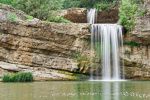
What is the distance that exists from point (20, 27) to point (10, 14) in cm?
203

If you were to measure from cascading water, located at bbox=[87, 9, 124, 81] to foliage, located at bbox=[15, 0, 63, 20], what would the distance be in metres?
7.24

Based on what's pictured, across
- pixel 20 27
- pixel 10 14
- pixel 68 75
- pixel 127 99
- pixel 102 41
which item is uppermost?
pixel 10 14

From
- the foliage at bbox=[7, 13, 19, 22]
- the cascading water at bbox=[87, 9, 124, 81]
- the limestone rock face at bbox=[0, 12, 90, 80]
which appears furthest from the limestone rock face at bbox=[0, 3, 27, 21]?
the cascading water at bbox=[87, 9, 124, 81]

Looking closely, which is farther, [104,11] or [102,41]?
[104,11]

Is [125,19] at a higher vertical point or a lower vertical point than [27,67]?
higher

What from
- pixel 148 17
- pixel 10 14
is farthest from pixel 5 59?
pixel 148 17

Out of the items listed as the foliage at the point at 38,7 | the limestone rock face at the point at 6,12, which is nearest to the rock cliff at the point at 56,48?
the limestone rock face at the point at 6,12

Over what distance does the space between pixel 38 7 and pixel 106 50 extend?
11.1m

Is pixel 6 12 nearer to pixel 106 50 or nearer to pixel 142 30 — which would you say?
pixel 106 50

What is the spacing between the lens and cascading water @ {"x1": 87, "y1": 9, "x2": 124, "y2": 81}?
81.3 ft

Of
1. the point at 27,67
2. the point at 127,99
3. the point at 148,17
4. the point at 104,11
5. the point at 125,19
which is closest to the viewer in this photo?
the point at 127,99

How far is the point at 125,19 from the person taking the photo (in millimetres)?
25672

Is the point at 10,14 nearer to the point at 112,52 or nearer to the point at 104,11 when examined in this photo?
the point at 112,52

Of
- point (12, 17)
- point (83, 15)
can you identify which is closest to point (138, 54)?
point (83, 15)
